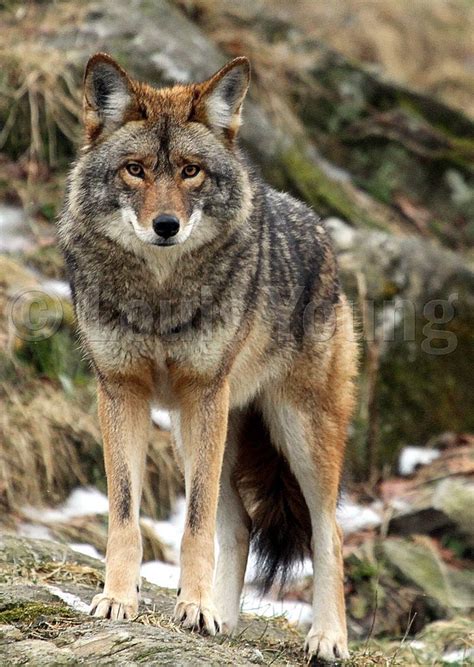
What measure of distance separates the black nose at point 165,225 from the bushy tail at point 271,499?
150cm

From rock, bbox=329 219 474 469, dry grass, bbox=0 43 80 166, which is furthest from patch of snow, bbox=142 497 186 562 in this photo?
dry grass, bbox=0 43 80 166

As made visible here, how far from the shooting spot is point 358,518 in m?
9.09

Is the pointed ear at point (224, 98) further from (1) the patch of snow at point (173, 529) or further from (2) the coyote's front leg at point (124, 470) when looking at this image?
(1) the patch of snow at point (173, 529)

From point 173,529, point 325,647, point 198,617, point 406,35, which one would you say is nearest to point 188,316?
point 198,617

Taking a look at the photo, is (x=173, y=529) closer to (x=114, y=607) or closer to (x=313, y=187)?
(x=114, y=607)

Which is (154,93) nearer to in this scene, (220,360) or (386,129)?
(220,360)

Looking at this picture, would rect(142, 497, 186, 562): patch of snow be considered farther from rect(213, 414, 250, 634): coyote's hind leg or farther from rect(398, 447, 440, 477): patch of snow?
rect(398, 447, 440, 477): patch of snow

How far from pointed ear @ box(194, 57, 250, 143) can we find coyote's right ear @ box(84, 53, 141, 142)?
0.33 m

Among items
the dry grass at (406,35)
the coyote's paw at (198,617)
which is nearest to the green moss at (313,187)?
the dry grass at (406,35)

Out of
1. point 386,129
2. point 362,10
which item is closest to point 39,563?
point 386,129

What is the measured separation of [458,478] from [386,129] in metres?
5.58

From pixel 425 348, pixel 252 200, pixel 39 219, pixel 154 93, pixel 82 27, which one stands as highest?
pixel 154 93

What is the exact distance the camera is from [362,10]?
700 inches

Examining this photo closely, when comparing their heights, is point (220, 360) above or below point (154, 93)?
below
